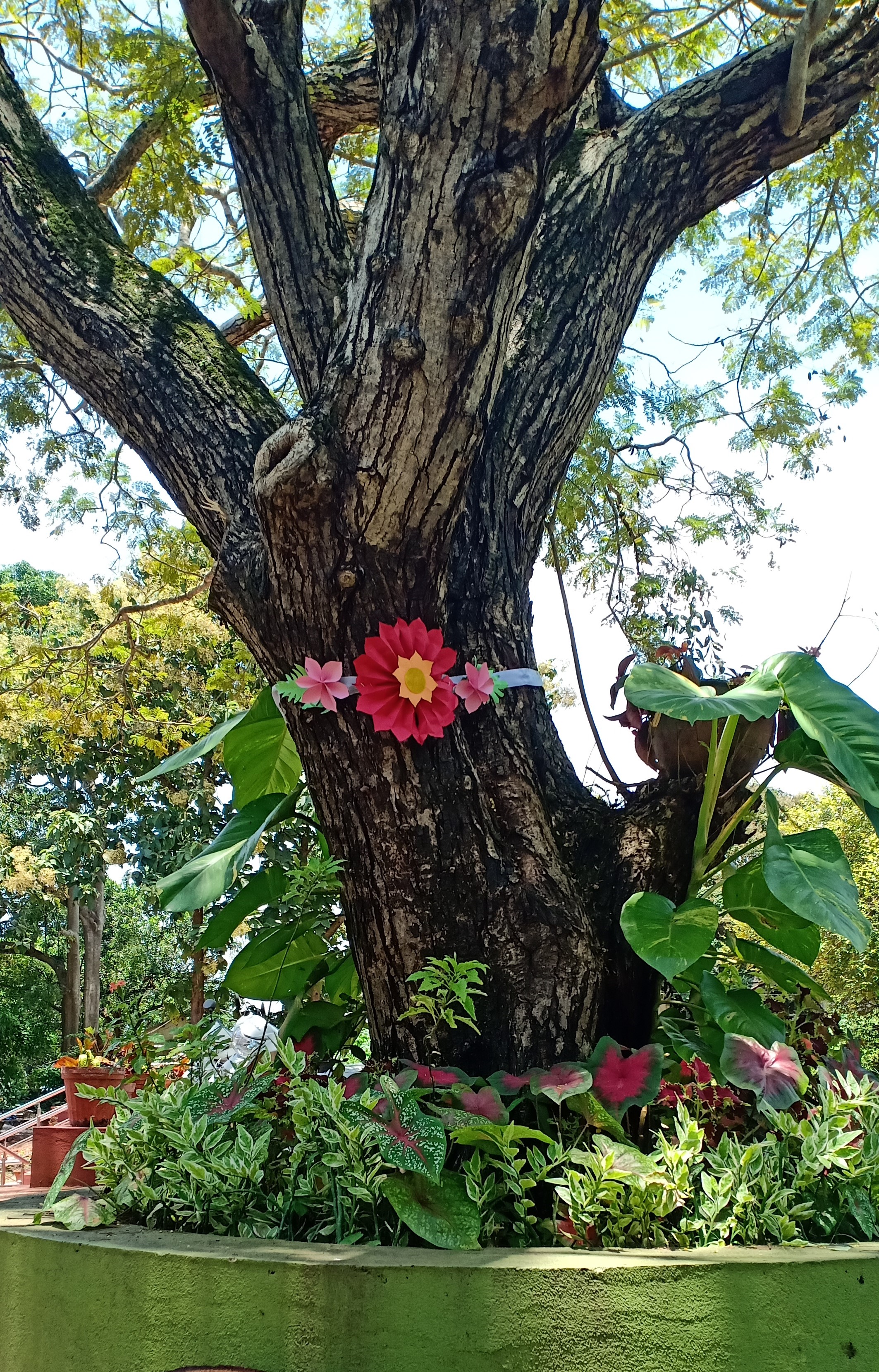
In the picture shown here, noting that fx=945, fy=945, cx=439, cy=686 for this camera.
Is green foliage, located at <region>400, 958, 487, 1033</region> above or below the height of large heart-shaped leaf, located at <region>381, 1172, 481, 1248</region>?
above

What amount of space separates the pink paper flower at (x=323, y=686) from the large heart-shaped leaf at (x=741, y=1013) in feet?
2.67

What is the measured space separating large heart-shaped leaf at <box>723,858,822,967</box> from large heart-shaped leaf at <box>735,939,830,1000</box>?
0.06 meters

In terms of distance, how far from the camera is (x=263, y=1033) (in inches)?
76.9

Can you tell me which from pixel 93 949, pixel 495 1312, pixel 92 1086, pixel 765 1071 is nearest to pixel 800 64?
pixel 765 1071

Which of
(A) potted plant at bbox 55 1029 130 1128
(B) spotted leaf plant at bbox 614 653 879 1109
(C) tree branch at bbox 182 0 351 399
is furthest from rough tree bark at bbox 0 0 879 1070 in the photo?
(A) potted plant at bbox 55 1029 130 1128

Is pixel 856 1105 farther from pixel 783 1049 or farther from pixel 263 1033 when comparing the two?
pixel 263 1033

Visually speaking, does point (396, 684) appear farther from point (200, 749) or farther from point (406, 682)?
point (200, 749)

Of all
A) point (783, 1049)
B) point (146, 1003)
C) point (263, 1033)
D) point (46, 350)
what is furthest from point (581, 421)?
point (146, 1003)

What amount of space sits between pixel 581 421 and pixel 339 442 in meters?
0.74

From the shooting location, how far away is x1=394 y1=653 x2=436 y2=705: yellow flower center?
1.59m

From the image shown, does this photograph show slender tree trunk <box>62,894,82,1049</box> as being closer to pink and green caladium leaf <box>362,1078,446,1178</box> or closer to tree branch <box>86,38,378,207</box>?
tree branch <box>86,38,378,207</box>

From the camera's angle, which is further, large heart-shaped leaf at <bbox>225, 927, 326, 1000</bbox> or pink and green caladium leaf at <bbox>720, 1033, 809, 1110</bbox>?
large heart-shaped leaf at <bbox>225, 927, 326, 1000</bbox>

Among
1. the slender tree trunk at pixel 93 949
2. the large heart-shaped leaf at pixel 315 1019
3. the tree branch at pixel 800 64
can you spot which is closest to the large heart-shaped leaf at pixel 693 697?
the large heart-shaped leaf at pixel 315 1019

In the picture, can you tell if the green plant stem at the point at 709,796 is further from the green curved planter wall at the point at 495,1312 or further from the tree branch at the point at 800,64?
the tree branch at the point at 800,64
